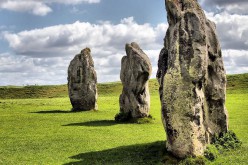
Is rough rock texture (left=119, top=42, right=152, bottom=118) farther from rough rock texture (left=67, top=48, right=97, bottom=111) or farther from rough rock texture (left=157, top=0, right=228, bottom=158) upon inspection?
rough rock texture (left=157, top=0, right=228, bottom=158)

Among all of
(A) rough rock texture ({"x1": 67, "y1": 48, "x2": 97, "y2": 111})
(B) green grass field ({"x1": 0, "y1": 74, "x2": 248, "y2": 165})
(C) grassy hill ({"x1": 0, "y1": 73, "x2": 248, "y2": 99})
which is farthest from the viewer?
(C) grassy hill ({"x1": 0, "y1": 73, "x2": 248, "y2": 99})

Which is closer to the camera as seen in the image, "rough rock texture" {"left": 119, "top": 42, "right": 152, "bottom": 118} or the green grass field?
the green grass field

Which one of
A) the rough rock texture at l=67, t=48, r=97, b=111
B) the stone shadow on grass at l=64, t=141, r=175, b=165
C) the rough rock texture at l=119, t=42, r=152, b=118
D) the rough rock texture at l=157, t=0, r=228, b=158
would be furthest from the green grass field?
the rough rock texture at l=67, t=48, r=97, b=111

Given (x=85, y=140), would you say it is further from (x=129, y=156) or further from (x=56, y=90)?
(x=56, y=90)

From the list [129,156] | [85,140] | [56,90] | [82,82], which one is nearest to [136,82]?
[85,140]

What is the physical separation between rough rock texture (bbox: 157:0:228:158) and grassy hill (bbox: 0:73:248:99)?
7309cm

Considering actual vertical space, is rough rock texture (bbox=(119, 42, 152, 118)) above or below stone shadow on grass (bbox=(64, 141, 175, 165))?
above

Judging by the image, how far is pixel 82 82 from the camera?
5047cm

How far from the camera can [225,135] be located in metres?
22.7

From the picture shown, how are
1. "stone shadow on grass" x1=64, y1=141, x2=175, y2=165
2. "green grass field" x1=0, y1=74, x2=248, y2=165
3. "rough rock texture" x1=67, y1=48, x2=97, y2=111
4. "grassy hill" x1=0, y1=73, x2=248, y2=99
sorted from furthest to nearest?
1. "grassy hill" x1=0, y1=73, x2=248, y2=99
2. "rough rock texture" x1=67, y1=48, x2=97, y2=111
3. "green grass field" x1=0, y1=74, x2=248, y2=165
4. "stone shadow on grass" x1=64, y1=141, x2=175, y2=165

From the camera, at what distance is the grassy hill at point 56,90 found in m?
96.9

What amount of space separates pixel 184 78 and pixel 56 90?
296 feet

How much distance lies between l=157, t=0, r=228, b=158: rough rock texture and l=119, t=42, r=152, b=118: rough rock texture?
1608cm

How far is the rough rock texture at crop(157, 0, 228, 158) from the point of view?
60.8 feet
